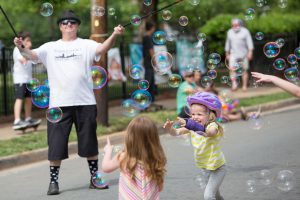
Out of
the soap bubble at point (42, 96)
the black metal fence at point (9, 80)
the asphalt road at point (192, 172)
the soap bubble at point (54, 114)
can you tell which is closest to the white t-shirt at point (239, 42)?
the black metal fence at point (9, 80)

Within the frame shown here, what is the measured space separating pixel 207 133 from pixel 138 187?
40.9 inches

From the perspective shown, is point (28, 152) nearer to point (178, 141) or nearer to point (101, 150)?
point (101, 150)

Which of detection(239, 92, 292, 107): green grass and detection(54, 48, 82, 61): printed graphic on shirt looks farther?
detection(239, 92, 292, 107): green grass

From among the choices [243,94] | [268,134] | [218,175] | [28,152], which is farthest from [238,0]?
[218,175]

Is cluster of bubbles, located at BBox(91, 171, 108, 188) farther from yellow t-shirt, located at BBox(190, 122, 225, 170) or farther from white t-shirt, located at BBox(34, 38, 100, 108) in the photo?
yellow t-shirt, located at BBox(190, 122, 225, 170)

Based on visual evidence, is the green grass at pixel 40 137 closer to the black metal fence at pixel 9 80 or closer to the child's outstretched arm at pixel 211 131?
the black metal fence at pixel 9 80

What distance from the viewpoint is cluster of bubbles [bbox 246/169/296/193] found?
6551mm

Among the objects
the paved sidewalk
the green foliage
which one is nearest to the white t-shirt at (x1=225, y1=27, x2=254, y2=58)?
the paved sidewalk

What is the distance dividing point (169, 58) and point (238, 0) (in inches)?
1160

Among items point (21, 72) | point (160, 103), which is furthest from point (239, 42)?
point (21, 72)

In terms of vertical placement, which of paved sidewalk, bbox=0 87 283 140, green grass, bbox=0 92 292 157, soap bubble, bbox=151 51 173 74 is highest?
soap bubble, bbox=151 51 173 74

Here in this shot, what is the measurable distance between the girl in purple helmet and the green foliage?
56.5ft

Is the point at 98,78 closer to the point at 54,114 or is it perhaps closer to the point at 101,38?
the point at 54,114

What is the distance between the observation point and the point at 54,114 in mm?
7223
